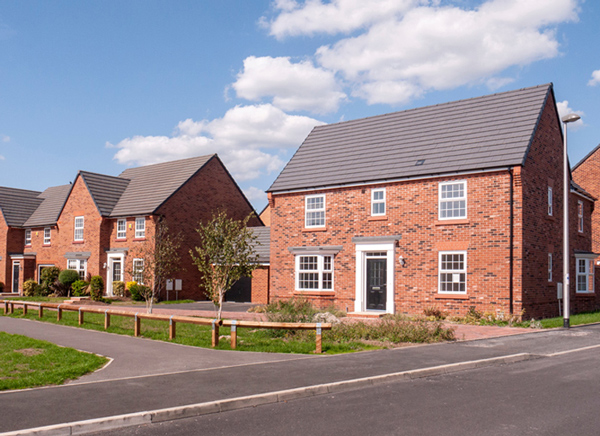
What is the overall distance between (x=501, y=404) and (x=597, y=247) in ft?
106

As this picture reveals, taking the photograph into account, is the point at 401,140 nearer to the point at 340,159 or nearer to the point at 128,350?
the point at 340,159

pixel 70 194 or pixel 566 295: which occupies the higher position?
pixel 70 194

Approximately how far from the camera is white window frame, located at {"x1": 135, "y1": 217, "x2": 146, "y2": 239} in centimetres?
3469

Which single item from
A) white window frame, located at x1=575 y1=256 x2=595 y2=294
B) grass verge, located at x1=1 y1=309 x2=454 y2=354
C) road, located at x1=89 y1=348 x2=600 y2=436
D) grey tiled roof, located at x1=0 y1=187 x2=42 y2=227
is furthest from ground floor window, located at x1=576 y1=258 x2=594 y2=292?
grey tiled roof, located at x1=0 y1=187 x2=42 y2=227

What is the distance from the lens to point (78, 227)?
38875mm

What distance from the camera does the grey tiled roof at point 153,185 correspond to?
1383 inches

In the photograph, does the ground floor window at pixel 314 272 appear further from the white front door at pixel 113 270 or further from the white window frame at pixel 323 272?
the white front door at pixel 113 270

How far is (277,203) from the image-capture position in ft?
91.6

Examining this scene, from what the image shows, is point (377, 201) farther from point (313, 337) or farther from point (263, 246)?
point (313, 337)

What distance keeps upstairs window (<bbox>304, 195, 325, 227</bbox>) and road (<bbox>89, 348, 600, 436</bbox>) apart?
16440mm

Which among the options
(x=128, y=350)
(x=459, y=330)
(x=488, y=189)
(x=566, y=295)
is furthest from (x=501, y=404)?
(x=488, y=189)

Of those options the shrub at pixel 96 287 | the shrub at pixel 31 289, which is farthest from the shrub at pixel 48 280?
the shrub at pixel 96 287

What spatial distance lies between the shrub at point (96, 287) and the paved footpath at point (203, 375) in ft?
51.2

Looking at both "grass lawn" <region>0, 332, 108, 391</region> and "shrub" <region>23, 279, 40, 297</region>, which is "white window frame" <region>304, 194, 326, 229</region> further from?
"shrub" <region>23, 279, 40, 297</region>
